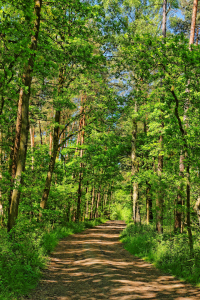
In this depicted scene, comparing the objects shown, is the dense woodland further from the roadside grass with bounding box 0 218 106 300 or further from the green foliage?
the green foliage

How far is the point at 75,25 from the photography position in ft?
33.6

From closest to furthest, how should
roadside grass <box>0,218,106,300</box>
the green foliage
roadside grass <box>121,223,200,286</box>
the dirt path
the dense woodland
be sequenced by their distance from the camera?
roadside grass <box>0,218,106,300</box>
the dirt path
the dense woodland
roadside grass <box>121,223,200,286</box>
the green foliage

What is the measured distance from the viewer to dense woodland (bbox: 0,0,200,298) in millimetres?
6496

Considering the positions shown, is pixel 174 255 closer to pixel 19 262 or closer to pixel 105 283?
pixel 105 283

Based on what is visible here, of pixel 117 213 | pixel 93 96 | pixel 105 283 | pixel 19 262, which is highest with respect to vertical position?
pixel 93 96

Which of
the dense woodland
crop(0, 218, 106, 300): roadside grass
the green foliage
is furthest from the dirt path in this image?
the green foliage

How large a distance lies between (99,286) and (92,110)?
9.69m

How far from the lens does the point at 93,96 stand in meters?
13.5

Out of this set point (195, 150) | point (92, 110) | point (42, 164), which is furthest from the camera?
point (42, 164)

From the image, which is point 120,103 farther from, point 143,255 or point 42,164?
point 143,255

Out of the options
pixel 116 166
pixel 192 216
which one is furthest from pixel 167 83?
pixel 116 166

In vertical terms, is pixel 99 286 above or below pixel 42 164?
below

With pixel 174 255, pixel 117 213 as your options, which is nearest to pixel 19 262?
pixel 174 255

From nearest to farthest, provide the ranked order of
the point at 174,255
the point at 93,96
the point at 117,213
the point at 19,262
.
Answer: the point at 19,262 → the point at 174,255 → the point at 93,96 → the point at 117,213
